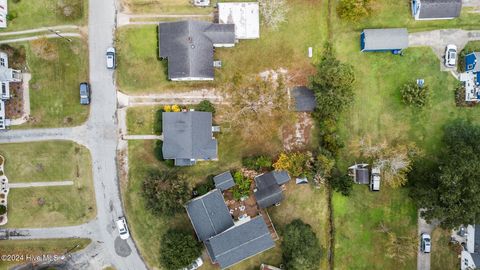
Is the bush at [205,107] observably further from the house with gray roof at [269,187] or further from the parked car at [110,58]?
the parked car at [110,58]

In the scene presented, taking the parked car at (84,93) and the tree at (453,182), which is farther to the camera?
the parked car at (84,93)

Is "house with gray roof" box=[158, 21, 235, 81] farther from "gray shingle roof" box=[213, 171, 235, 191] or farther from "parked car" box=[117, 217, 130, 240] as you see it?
"parked car" box=[117, 217, 130, 240]

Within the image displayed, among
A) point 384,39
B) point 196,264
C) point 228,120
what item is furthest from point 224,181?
point 384,39

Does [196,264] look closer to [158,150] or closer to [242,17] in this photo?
[158,150]

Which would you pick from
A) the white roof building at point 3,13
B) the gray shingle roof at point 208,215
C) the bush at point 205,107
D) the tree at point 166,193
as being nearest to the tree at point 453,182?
the gray shingle roof at point 208,215

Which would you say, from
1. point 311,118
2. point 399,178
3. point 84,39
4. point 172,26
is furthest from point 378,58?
point 84,39

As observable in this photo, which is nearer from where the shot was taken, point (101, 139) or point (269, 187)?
point (269, 187)
